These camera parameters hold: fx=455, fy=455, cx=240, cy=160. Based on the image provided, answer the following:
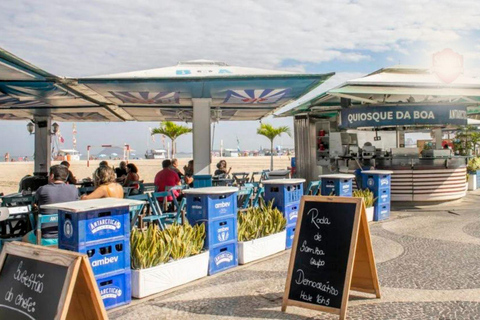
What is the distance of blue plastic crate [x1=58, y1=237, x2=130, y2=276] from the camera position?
13.3 feet

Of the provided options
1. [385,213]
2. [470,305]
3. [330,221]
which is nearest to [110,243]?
[330,221]

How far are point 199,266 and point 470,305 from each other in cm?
279

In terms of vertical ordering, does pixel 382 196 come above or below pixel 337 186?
below

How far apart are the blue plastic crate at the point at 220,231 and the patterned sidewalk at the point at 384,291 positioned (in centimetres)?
39

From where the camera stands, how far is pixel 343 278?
153 inches

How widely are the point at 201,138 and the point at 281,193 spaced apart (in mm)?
3074

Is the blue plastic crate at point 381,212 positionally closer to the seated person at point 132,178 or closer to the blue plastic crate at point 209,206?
the blue plastic crate at point 209,206

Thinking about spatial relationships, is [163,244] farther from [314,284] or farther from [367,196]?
[367,196]

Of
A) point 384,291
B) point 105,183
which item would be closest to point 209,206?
point 105,183

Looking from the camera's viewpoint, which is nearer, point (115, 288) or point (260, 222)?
point (115, 288)

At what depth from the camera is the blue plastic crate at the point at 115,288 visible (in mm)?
4172

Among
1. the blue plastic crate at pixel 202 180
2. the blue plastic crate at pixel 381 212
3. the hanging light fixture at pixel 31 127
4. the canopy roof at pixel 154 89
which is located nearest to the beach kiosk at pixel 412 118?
the blue plastic crate at pixel 381 212

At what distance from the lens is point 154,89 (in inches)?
315

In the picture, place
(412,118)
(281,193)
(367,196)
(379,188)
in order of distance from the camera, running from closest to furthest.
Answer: (281,193) < (367,196) < (379,188) < (412,118)
